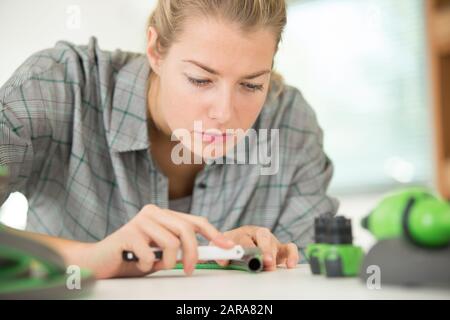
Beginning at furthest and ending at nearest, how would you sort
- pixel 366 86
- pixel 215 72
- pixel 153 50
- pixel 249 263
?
pixel 366 86, pixel 153 50, pixel 215 72, pixel 249 263

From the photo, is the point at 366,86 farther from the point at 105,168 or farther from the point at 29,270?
the point at 29,270

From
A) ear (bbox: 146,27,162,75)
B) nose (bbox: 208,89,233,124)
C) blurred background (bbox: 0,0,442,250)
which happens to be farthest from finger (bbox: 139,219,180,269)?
blurred background (bbox: 0,0,442,250)

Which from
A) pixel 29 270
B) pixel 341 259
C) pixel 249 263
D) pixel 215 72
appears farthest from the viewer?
pixel 215 72

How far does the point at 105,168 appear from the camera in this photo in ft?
2.84

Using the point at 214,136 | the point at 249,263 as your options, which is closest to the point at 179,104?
the point at 214,136

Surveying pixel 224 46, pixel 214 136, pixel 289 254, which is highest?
pixel 224 46

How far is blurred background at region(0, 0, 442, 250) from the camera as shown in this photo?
171 centimetres

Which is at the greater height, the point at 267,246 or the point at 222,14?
the point at 222,14

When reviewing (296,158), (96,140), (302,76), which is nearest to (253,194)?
(296,158)

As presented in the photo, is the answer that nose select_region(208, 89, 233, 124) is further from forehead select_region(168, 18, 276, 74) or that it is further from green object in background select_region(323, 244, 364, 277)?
green object in background select_region(323, 244, 364, 277)

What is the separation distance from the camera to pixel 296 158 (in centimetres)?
96

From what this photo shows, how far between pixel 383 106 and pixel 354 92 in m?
0.11

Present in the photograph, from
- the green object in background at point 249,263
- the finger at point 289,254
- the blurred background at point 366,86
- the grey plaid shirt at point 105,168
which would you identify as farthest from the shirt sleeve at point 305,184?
the blurred background at point 366,86

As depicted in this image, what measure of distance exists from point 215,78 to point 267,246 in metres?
0.22
